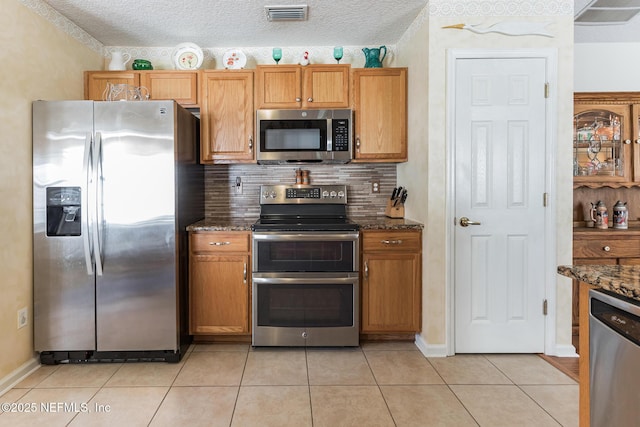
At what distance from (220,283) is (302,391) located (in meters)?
1.04

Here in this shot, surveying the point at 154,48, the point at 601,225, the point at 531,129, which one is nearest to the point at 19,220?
the point at 154,48

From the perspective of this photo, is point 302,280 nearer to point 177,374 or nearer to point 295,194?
point 295,194

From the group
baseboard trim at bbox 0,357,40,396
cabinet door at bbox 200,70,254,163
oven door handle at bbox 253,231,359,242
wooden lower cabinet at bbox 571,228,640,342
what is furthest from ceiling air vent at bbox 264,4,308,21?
baseboard trim at bbox 0,357,40,396

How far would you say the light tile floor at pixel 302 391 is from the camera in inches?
79.6

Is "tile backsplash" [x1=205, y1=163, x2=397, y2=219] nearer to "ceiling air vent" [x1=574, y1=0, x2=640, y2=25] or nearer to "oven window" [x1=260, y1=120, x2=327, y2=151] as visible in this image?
"oven window" [x1=260, y1=120, x2=327, y2=151]

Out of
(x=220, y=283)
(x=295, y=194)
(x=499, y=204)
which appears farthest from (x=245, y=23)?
(x=499, y=204)

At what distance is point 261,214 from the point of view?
3475 millimetres

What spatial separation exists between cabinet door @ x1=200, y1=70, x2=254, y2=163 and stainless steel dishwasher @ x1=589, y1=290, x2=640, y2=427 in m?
2.62

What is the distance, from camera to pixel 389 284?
115 inches

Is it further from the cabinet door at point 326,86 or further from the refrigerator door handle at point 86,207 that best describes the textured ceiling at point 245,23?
the refrigerator door handle at point 86,207

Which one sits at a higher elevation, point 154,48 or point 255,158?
point 154,48

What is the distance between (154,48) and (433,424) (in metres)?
3.58

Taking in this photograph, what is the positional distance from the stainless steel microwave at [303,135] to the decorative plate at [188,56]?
74 centimetres

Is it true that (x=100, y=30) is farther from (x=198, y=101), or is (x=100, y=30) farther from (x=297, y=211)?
(x=297, y=211)
